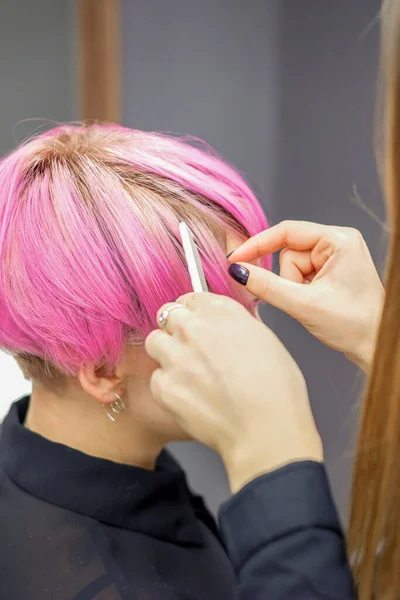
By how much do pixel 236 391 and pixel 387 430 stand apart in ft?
0.39

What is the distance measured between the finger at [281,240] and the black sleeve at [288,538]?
0.90ft

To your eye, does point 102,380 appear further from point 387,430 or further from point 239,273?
point 387,430

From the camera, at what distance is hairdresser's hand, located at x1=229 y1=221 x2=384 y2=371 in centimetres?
66

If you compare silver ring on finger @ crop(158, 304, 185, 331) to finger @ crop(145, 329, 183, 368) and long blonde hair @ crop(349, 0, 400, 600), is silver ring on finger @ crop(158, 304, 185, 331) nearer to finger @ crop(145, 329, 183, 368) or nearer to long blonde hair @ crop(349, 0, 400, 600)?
finger @ crop(145, 329, 183, 368)

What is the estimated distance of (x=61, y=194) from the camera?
68cm

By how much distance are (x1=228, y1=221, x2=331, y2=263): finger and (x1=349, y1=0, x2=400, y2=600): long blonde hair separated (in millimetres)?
210

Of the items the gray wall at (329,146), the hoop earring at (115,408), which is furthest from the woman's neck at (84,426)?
the gray wall at (329,146)

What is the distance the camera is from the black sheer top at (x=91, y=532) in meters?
0.65

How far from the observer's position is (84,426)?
2.47 ft

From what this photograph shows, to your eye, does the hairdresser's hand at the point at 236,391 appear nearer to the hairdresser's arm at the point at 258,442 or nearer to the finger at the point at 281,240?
the hairdresser's arm at the point at 258,442

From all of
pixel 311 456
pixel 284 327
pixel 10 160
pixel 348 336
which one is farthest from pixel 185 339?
pixel 284 327

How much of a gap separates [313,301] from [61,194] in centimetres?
29

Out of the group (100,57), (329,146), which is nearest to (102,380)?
(329,146)

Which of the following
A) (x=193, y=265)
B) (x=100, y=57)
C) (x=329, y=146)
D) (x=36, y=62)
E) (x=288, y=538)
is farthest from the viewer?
(x=36, y=62)
